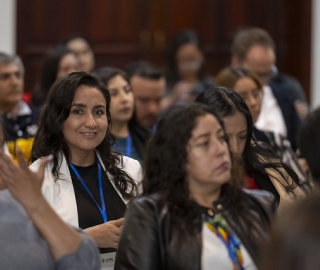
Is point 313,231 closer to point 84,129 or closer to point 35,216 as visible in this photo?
point 35,216

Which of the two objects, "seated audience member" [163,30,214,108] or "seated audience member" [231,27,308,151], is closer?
"seated audience member" [231,27,308,151]

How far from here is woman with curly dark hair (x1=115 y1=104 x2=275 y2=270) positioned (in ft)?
8.70

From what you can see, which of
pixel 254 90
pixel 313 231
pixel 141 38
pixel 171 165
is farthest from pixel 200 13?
pixel 313 231

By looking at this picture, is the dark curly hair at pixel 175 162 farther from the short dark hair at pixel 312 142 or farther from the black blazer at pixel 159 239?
the short dark hair at pixel 312 142

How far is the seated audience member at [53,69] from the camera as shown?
5.95 m

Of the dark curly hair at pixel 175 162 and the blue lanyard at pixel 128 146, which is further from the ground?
the dark curly hair at pixel 175 162

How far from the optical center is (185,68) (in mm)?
7328

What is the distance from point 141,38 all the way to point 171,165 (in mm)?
5858

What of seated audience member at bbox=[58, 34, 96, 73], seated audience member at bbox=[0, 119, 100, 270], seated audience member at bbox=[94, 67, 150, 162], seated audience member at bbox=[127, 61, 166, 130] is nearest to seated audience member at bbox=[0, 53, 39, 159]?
seated audience member at bbox=[94, 67, 150, 162]

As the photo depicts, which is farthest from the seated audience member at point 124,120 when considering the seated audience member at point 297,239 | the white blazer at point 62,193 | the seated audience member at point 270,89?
the seated audience member at point 297,239

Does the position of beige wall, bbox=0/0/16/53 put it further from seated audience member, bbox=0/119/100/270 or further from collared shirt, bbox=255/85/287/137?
seated audience member, bbox=0/119/100/270

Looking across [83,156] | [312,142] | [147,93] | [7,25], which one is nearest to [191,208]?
[312,142]

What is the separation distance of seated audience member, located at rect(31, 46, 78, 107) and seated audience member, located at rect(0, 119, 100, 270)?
3.33 metres

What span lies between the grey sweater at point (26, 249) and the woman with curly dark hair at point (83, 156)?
745 mm
